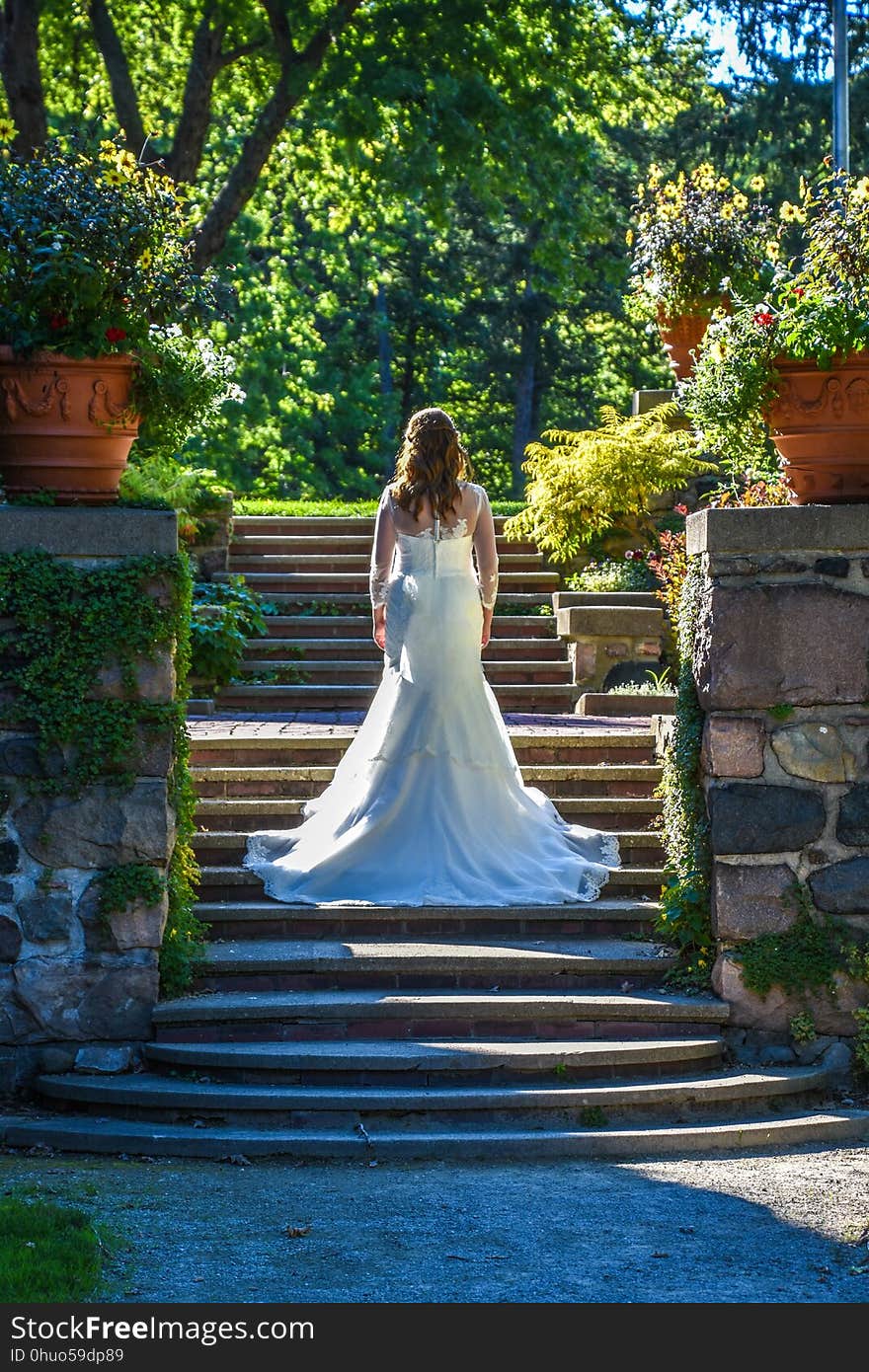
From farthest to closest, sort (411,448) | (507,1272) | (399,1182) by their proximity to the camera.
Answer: (411,448) < (399,1182) < (507,1272)

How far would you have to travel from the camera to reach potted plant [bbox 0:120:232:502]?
19.3 feet

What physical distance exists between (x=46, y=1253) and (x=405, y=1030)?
1965mm

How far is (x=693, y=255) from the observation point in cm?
1206

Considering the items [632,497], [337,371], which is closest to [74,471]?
[632,497]

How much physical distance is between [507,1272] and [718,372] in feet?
11.5

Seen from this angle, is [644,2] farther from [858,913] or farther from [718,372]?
[858,913]

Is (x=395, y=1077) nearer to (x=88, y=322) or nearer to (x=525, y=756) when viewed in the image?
(x=525, y=756)

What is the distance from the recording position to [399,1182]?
4871mm

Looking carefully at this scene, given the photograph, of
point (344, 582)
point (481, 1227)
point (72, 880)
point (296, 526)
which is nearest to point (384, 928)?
point (72, 880)

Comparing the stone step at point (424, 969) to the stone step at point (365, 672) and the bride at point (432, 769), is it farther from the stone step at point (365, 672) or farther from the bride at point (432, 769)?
the stone step at point (365, 672)

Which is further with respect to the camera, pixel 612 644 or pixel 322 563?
pixel 322 563

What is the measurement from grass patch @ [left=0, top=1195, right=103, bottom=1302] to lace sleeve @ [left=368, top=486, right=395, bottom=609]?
3250 millimetres

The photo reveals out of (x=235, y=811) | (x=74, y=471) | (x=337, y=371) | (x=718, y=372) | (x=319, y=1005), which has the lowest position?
(x=319, y=1005)

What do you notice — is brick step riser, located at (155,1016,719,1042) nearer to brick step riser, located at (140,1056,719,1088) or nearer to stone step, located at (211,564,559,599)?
brick step riser, located at (140,1056,719,1088)
